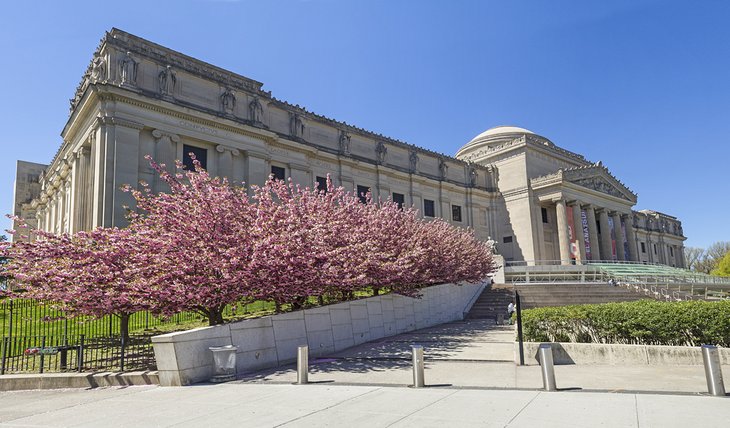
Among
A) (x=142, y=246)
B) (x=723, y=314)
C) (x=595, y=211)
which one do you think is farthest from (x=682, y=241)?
(x=142, y=246)

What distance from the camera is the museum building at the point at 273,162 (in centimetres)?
2712

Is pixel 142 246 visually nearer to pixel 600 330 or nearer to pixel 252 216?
pixel 252 216

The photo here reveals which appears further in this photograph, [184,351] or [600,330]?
[600,330]

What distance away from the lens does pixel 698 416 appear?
611cm

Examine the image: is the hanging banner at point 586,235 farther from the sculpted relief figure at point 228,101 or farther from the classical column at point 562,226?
the sculpted relief figure at point 228,101

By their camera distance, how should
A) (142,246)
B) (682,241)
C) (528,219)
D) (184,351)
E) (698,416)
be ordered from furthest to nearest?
1. (682,241)
2. (528,219)
3. (142,246)
4. (184,351)
5. (698,416)

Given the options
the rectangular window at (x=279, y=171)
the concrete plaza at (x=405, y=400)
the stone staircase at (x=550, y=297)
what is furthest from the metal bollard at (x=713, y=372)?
the rectangular window at (x=279, y=171)

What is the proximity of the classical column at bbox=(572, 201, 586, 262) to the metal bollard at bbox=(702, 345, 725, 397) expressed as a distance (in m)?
48.7

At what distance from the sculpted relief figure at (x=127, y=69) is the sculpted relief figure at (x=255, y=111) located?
8134mm

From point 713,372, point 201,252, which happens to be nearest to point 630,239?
point 713,372

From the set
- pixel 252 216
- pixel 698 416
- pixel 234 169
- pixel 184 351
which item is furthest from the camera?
pixel 234 169

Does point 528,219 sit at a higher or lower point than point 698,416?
higher

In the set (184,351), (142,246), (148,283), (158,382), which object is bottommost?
(158,382)

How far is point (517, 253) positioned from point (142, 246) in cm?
4786
